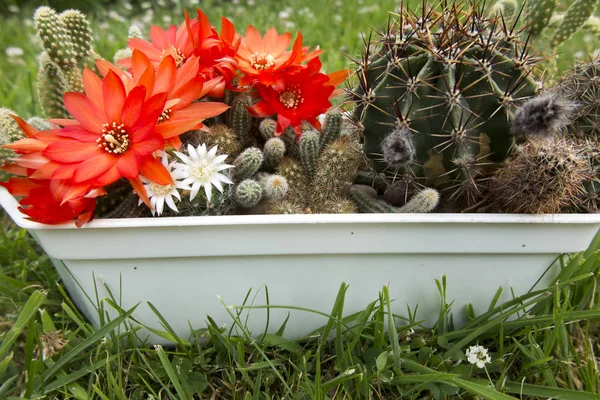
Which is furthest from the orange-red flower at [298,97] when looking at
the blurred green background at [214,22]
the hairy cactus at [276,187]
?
the blurred green background at [214,22]

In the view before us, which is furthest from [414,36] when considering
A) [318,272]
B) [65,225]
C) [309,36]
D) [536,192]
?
[309,36]

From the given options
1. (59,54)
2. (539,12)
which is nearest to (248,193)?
(59,54)

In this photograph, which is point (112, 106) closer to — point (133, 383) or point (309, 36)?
point (133, 383)

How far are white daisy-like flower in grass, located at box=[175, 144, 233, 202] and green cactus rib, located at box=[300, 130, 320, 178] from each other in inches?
6.6

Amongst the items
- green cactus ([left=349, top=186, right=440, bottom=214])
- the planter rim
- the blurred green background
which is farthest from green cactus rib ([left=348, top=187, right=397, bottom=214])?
the blurred green background

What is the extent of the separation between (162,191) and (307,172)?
291mm

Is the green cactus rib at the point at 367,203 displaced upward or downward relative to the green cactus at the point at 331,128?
downward

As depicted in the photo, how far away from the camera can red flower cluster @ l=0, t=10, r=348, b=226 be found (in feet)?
2.77

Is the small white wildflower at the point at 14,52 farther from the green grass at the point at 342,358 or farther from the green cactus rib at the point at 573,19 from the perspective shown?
the green cactus rib at the point at 573,19

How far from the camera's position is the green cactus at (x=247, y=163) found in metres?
0.97

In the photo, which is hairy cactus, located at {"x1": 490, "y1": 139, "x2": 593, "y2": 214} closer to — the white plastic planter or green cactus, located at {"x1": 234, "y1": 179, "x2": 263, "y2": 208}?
the white plastic planter

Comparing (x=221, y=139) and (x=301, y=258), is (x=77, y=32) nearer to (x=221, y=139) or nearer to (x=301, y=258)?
(x=221, y=139)

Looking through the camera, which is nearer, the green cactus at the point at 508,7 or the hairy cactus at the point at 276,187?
the hairy cactus at the point at 276,187

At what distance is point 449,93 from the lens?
89cm
